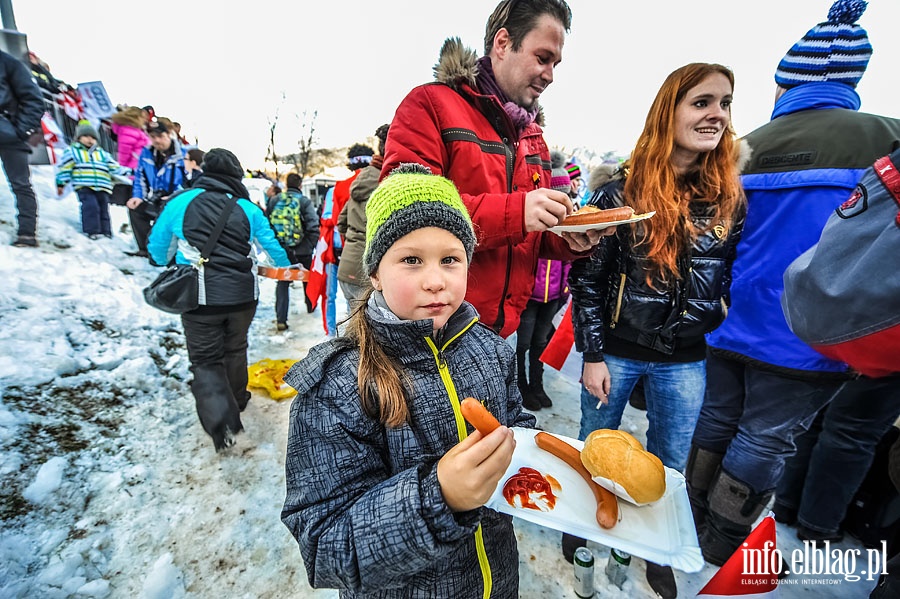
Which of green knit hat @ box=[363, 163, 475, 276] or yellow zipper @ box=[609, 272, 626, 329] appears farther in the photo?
yellow zipper @ box=[609, 272, 626, 329]

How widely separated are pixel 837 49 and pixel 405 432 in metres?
2.85

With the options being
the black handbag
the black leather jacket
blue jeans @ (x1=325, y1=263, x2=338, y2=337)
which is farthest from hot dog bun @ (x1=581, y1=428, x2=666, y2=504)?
blue jeans @ (x1=325, y1=263, x2=338, y2=337)

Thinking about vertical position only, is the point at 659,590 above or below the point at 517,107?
below

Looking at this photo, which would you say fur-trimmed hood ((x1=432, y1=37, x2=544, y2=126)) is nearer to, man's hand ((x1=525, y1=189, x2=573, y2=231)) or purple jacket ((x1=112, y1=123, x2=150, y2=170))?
man's hand ((x1=525, y1=189, x2=573, y2=231))

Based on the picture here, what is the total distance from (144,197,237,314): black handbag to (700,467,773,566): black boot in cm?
402

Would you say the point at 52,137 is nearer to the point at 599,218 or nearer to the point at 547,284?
the point at 547,284

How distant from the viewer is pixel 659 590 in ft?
6.79

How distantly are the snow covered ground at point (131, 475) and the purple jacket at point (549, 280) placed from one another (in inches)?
48.2

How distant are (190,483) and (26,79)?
5.52m

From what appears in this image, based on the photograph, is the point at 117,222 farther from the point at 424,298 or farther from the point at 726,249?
the point at 726,249

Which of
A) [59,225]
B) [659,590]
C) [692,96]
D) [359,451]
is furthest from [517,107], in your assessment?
[59,225]

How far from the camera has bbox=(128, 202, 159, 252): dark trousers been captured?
6469 millimetres

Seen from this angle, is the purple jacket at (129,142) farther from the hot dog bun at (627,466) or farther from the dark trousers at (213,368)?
the hot dog bun at (627,466)

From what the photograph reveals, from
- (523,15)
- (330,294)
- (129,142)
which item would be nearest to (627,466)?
(523,15)
